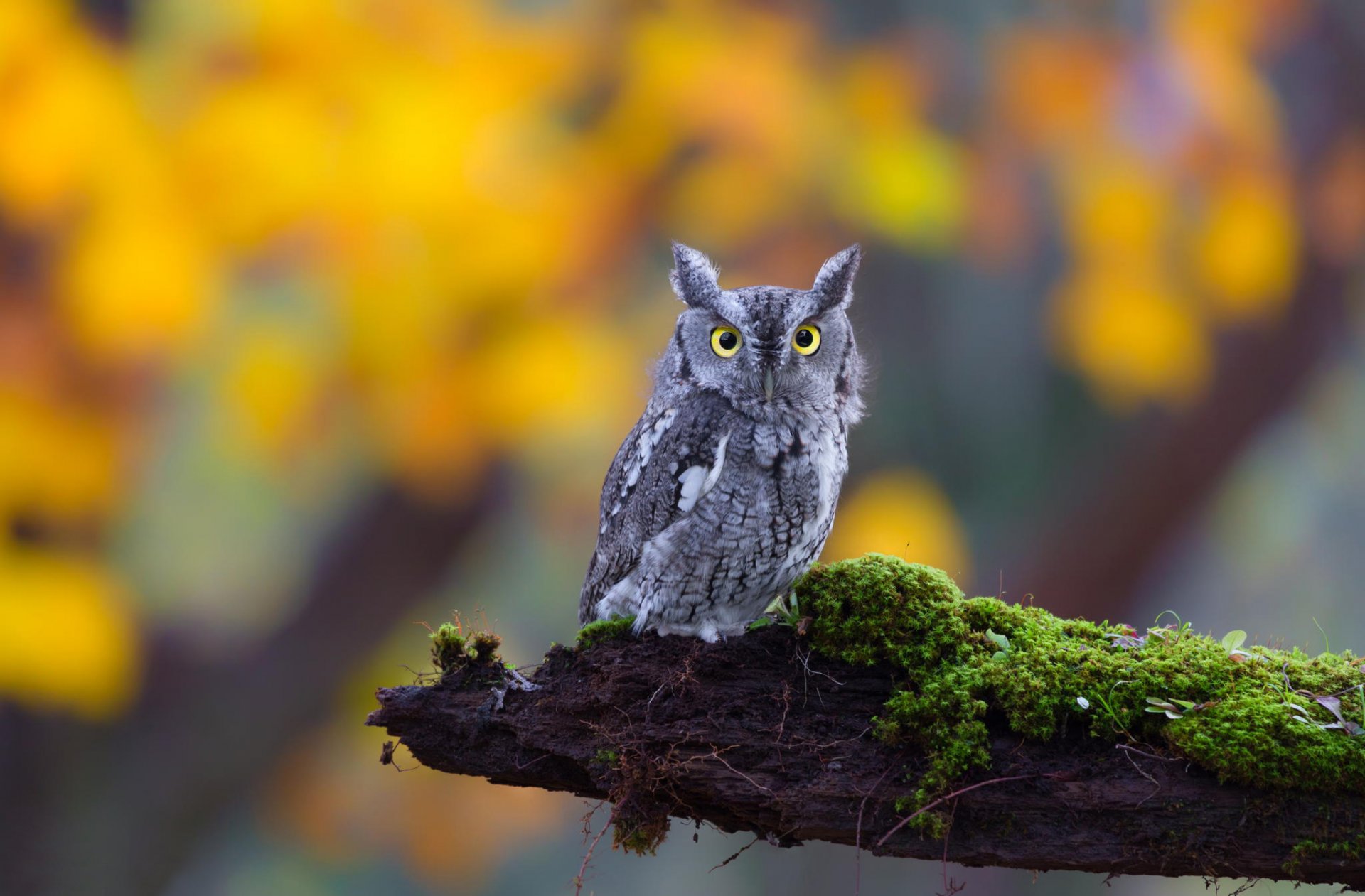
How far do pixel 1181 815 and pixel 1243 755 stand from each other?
12 centimetres

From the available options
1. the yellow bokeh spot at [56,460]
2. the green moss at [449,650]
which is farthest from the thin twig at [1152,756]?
the yellow bokeh spot at [56,460]

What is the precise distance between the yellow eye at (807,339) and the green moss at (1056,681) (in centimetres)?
41

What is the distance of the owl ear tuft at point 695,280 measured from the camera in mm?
2043

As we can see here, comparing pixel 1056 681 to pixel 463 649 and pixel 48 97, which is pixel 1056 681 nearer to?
pixel 463 649

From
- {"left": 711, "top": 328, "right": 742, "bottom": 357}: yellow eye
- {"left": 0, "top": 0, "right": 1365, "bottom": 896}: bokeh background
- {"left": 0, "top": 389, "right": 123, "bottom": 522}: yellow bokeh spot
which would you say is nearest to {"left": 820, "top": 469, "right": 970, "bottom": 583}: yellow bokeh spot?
{"left": 0, "top": 0, "right": 1365, "bottom": 896}: bokeh background

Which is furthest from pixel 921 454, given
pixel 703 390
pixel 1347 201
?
pixel 703 390

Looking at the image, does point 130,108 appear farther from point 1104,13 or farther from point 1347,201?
point 1347,201

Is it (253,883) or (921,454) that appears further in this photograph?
(253,883)

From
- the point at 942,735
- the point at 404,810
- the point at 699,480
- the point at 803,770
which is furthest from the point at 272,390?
the point at 942,735

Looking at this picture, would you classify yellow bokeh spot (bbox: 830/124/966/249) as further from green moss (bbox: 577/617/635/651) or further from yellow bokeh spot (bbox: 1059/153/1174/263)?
green moss (bbox: 577/617/635/651)

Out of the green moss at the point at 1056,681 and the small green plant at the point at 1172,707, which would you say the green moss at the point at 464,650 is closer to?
the green moss at the point at 1056,681

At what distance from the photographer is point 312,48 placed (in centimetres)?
387

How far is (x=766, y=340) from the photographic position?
1960 millimetres

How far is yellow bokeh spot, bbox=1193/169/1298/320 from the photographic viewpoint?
4004 mm
